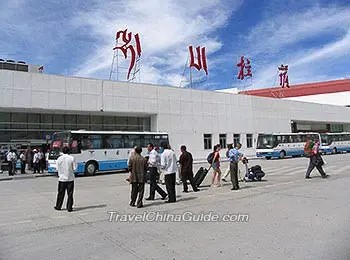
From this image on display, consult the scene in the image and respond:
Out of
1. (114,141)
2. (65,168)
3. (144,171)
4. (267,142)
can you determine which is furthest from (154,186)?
(267,142)

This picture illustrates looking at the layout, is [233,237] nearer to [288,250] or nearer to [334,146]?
[288,250]

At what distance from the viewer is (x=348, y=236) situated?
5734 mm

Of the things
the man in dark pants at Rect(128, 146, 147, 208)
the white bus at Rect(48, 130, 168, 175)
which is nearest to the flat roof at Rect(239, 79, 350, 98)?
the white bus at Rect(48, 130, 168, 175)

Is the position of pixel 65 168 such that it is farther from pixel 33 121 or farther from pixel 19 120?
pixel 33 121

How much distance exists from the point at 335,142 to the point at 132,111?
2657 cm

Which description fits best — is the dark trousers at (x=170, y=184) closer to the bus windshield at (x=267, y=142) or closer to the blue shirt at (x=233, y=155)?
the blue shirt at (x=233, y=155)

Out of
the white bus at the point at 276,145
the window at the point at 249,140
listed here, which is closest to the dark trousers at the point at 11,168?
the white bus at the point at 276,145

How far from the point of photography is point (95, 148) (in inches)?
835

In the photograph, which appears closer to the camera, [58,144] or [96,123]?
[58,144]

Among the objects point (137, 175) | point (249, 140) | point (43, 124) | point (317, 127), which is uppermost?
point (317, 127)

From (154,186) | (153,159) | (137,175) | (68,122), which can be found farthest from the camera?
(68,122)

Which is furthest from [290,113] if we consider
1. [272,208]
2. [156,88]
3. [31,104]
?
[272,208]

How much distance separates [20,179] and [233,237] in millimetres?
17801

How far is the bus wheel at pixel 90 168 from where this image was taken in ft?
67.8
